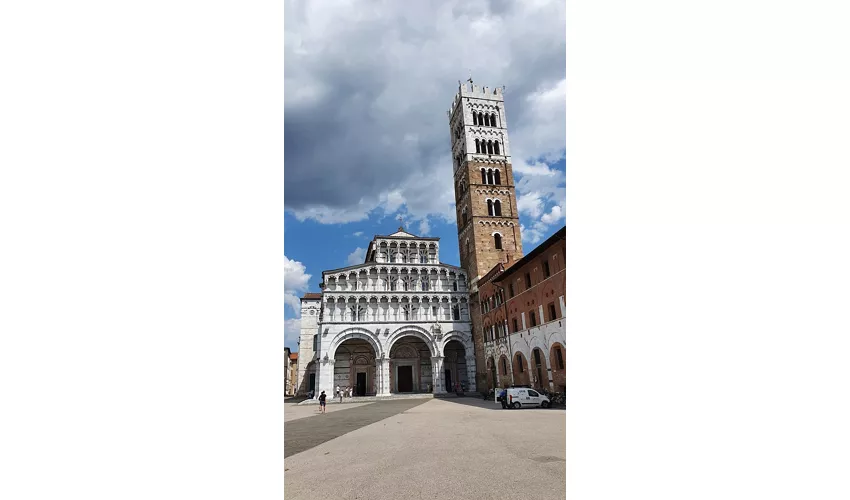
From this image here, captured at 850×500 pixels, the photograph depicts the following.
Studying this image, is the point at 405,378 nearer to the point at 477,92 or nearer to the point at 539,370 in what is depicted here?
the point at 539,370

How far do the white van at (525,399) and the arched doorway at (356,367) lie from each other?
21068 millimetres

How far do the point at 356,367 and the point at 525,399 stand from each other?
23.9 m

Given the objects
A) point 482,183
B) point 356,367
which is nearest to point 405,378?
point 356,367

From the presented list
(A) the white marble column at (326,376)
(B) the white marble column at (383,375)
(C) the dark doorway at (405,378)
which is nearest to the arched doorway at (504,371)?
(B) the white marble column at (383,375)

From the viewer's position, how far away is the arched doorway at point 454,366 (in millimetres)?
40156

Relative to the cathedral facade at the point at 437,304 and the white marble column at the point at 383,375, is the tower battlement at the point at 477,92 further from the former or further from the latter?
the white marble column at the point at 383,375

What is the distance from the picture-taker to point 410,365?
41031 millimetres

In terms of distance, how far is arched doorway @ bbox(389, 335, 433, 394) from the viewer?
4034 cm

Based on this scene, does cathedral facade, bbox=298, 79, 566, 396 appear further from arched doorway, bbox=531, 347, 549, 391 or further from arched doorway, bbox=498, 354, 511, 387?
arched doorway, bbox=531, 347, 549, 391

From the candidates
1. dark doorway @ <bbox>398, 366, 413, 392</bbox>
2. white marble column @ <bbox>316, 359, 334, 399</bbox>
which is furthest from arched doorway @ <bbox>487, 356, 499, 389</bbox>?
white marble column @ <bbox>316, 359, 334, 399</bbox>
